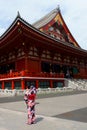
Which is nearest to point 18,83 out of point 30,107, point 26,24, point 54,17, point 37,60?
point 37,60

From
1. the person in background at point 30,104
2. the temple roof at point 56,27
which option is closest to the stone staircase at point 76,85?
the temple roof at point 56,27

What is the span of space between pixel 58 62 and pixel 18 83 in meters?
9.94

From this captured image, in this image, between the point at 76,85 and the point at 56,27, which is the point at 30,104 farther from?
the point at 56,27

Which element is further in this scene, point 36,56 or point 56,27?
point 56,27

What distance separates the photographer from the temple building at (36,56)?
3156cm

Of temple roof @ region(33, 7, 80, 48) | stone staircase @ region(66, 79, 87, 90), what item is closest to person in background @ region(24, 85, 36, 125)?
stone staircase @ region(66, 79, 87, 90)

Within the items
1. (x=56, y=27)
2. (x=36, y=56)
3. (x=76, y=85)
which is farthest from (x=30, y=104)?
(x=56, y=27)

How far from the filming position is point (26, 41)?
32.9 m

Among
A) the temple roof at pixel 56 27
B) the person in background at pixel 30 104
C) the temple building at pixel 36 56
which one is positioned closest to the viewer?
the person in background at pixel 30 104

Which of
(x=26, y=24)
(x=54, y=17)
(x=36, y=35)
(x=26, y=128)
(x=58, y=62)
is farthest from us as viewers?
(x=54, y=17)

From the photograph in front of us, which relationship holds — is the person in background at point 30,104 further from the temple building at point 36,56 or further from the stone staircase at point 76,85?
the stone staircase at point 76,85

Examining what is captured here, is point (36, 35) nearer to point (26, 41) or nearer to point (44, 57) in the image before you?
point (26, 41)

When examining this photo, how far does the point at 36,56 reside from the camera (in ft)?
117

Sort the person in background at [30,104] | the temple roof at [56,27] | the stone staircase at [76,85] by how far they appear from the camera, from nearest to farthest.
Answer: the person in background at [30,104], the stone staircase at [76,85], the temple roof at [56,27]
